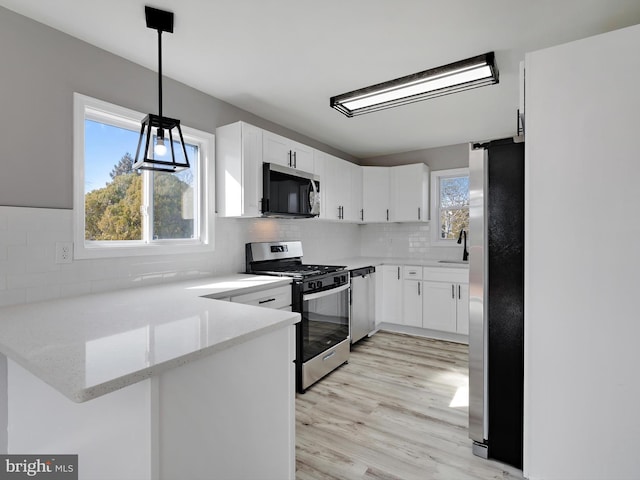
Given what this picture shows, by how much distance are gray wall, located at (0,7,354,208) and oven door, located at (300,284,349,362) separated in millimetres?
1776

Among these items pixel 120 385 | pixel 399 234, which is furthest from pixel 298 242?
pixel 120 385

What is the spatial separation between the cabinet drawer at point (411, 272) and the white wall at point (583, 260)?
2.44 metres

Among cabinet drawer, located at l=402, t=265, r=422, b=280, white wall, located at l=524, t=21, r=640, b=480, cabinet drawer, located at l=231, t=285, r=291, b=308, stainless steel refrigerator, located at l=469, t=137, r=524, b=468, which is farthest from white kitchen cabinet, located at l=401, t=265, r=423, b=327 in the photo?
white wall, located at l=524, t=21, r=640, b=480

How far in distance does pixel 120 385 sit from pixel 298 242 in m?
2.87

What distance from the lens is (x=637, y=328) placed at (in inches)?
53.6

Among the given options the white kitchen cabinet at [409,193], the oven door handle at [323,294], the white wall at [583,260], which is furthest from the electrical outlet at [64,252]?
the white kitchen cabinet at [409,193]

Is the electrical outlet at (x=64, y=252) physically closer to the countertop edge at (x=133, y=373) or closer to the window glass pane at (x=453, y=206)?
the countertop edge at (x=133, y=373)

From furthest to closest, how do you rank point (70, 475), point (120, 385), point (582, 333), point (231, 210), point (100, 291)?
1. point (231, 210)
2. point (100, 291)
3. point (582, 333)
4. point (70, 475)
5. point (120, 385)

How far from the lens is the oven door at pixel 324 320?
108 inches

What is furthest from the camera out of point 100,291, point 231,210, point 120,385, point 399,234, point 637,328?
point 399,234

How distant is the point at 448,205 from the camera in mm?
4555

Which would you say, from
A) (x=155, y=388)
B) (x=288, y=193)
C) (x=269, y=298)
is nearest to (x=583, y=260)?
(x=155, y=388)

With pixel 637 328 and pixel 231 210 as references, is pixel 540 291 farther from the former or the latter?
pixel 231 210

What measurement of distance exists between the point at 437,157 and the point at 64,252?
4.20m
